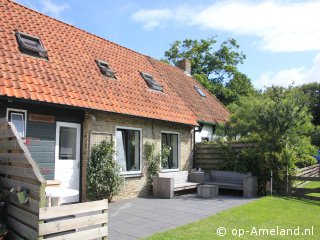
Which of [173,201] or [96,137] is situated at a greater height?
[96,137]

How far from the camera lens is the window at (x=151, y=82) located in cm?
1487

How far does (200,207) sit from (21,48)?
724 centimetres

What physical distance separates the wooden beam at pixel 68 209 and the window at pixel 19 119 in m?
3.92

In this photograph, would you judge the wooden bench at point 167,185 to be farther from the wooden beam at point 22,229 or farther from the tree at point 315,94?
the tree at point 315,94

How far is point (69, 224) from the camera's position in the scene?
532 centimetres

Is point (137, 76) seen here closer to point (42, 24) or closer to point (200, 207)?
point (42, 24)

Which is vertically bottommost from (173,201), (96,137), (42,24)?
(173,201)

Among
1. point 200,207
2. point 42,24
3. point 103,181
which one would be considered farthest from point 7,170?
point 42,24

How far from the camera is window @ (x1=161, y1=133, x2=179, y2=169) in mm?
13990

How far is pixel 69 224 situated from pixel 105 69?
820cm

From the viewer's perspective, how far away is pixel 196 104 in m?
18.3

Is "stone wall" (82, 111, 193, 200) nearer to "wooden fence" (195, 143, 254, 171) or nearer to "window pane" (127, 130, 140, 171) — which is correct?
"window pane" (127, 130, 140, 171)

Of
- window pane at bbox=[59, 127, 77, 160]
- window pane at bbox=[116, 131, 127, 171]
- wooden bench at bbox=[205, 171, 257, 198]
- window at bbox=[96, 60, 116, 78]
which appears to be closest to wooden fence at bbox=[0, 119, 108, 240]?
window pane at bbox=[59, 127, 77, 160]

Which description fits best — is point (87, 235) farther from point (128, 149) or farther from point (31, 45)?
point (31, 45)
